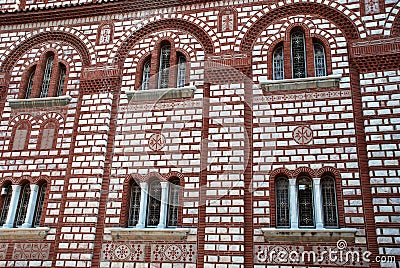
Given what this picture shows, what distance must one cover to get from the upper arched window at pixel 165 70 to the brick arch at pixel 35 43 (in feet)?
7.28

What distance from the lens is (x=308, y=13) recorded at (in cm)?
1191

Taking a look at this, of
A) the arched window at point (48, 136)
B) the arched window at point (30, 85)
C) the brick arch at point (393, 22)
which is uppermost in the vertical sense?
the brick arch at point (393, 22)

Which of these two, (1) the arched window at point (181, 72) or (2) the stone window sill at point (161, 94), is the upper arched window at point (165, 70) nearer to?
(1) the arched window at point (181, 72)

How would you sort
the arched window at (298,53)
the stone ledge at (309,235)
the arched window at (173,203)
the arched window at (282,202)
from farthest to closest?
the arched window at (298,53) → the arched window at (173,203) → the arched window at (282,202) → the stone ledge at (309,235)

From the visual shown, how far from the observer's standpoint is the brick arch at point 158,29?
12.5 m

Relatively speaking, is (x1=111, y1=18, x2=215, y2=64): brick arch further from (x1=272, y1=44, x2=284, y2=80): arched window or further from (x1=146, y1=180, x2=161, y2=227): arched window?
(x1=146, y1=180, x2=161, y2=227): arched window

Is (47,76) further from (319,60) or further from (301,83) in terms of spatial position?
(319,60)

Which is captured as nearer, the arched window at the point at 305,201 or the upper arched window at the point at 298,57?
the arched window at the point at 305,201

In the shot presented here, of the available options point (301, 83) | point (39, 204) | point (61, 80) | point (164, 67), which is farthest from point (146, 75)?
point (39, 204)

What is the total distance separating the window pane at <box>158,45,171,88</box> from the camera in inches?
486

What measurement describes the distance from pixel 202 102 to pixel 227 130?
3.59 ft

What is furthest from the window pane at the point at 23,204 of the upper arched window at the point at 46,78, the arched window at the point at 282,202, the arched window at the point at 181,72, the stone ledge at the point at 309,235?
the arched window at the point at 282,202

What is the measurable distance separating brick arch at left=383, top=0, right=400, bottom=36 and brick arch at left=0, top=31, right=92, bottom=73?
338 inches

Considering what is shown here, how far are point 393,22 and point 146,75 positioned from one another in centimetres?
675
